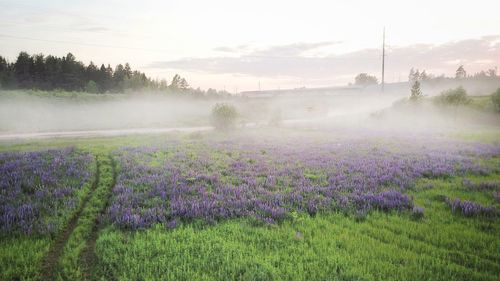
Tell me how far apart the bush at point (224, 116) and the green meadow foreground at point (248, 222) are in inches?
806

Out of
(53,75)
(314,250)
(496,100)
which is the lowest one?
(314,250)

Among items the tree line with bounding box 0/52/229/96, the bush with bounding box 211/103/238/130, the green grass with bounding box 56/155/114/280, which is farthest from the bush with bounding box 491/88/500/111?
the tree line with bounding box 0/52/229/96

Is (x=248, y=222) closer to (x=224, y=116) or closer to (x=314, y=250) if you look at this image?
(x=314, y=250)

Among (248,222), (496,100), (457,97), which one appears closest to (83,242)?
(248,222)

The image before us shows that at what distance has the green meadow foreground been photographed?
5523mm

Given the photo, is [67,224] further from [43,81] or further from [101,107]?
[43,81]

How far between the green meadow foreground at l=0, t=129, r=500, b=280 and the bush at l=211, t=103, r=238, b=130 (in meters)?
20.5

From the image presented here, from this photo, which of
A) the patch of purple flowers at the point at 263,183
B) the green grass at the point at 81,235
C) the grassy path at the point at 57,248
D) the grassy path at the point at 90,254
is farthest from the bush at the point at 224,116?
the grassy path at the point at 90,254

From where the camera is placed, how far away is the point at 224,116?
34.2m

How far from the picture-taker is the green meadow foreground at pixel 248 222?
5.52 m

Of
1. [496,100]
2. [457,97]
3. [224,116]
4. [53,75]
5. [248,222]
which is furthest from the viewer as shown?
[53,75]

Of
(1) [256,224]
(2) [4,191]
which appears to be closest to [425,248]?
(1) [256,224]

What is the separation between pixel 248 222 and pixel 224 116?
89.0 feet

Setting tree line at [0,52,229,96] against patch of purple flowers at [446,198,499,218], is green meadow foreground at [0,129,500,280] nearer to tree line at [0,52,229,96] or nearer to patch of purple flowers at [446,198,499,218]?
patch of purple flowers at [446,198,499,218]
